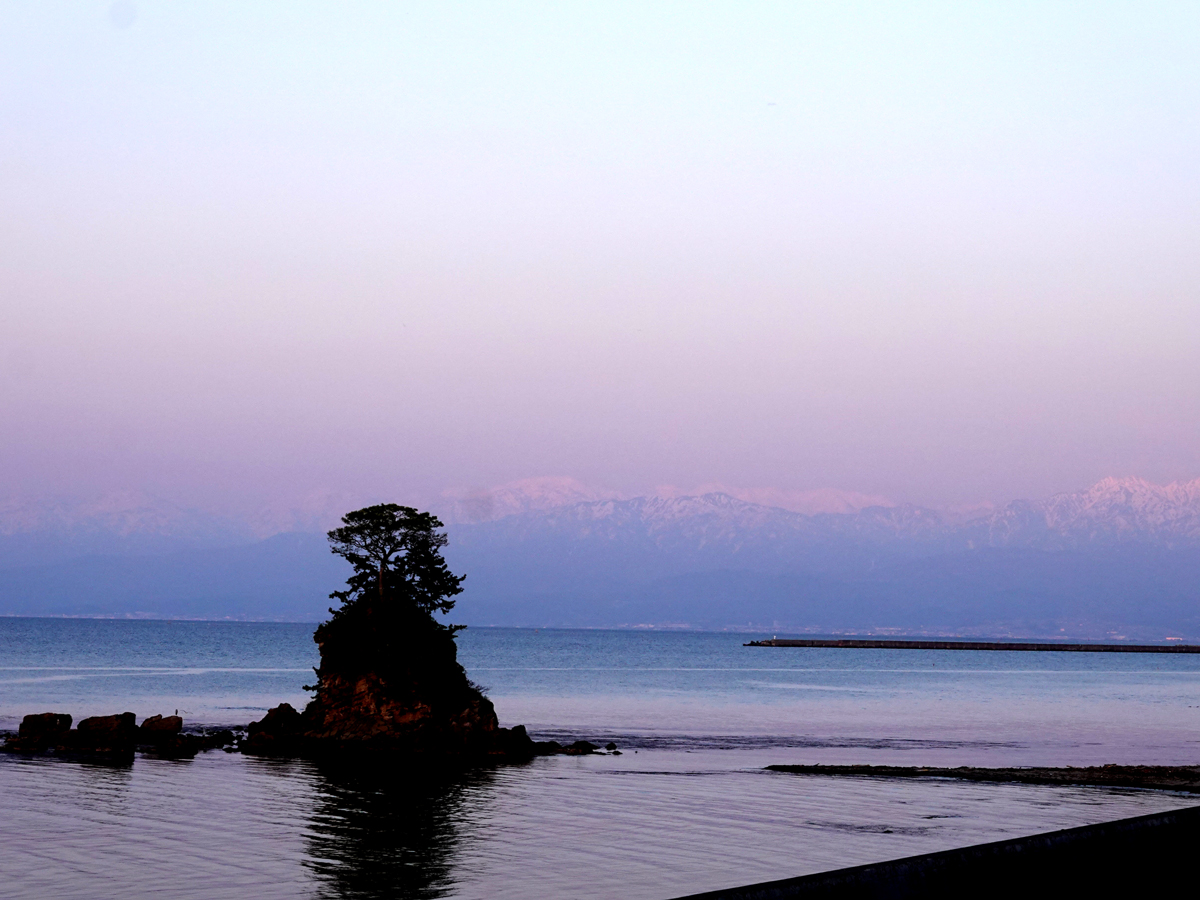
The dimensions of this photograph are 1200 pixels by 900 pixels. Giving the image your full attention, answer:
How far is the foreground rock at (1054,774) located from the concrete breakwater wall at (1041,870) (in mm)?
45463

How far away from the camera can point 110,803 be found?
46.0m

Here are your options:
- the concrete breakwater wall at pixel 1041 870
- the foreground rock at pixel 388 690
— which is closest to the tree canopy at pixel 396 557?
the foreground rock at pixel 388 690

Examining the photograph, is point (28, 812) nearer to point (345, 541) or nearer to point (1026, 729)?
point (345, 541)

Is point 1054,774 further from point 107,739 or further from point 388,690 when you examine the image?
point 107,739

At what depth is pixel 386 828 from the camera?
40844mm

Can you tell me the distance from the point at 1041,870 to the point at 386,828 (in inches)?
1236

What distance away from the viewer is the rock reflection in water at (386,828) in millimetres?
31413

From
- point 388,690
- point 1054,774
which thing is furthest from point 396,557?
point 1054,774

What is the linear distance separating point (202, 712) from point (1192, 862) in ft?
305

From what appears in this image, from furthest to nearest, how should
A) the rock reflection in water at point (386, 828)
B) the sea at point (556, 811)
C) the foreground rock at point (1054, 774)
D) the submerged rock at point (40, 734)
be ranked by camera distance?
the submerged rock at point (40, 734) → the foreground rock at point (1054, 774) → the sea at point (556, 811) → the rock reflection in water at point (386, 828)

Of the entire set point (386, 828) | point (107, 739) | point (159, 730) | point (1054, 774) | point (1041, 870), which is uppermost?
point (1041, 870)

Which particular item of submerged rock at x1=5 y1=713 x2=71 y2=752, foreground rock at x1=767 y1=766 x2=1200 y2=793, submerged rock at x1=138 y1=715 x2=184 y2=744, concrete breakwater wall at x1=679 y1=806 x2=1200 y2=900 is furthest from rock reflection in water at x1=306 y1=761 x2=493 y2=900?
concrete breakwater wall at x1=679 y1=806 x2=1200 y2=900

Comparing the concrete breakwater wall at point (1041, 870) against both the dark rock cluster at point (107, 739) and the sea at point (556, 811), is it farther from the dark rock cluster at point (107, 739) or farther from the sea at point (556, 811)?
the dark rock cluster at point (107, 739)

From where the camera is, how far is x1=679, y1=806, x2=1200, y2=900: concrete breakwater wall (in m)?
10.4
